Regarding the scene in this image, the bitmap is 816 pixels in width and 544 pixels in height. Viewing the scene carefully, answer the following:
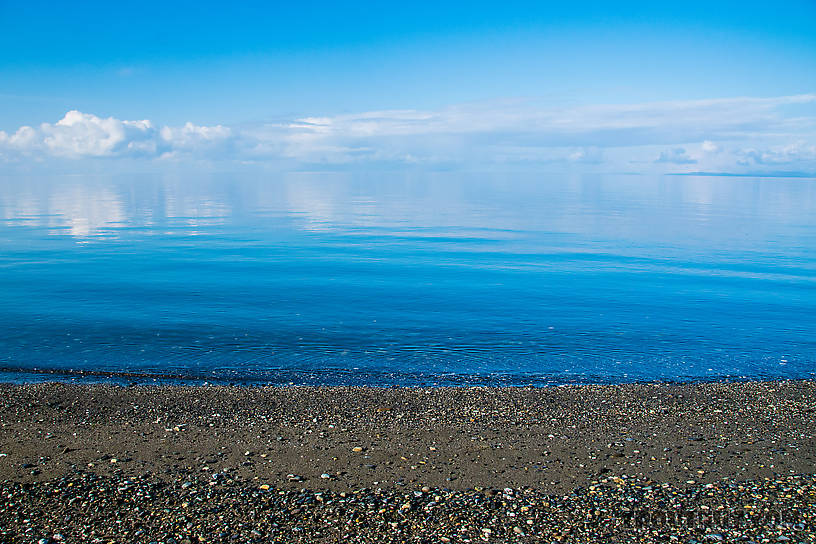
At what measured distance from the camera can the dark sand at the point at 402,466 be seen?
811 centimetres

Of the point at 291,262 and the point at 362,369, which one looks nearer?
the point at 362,369

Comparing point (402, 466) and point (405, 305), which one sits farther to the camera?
point (405, 305)

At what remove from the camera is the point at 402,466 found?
10.0 metres

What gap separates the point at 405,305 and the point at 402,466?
1704 cm

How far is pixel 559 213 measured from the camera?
7969 centimetres

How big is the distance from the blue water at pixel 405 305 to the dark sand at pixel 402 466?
12.3 feet

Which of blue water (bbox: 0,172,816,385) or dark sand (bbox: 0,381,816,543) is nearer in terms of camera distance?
dark sand (bbox: 0,381,816,543)

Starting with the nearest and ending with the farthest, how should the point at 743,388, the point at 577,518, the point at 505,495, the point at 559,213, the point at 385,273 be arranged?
the point at 577,518, the point at 505,495, the point at 743,388, the point at 385,273, the point at 559,213

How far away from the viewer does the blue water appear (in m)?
18.6

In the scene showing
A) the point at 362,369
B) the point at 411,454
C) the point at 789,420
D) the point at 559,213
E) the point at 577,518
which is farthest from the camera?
the point at 559,213

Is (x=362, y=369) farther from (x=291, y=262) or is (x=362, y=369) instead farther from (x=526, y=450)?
(x=291, y=262)

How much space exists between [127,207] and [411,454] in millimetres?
83335

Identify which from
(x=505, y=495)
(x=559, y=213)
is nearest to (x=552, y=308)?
(x=505, y=495)

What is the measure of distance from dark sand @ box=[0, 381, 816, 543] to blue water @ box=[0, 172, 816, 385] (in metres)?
3.73
